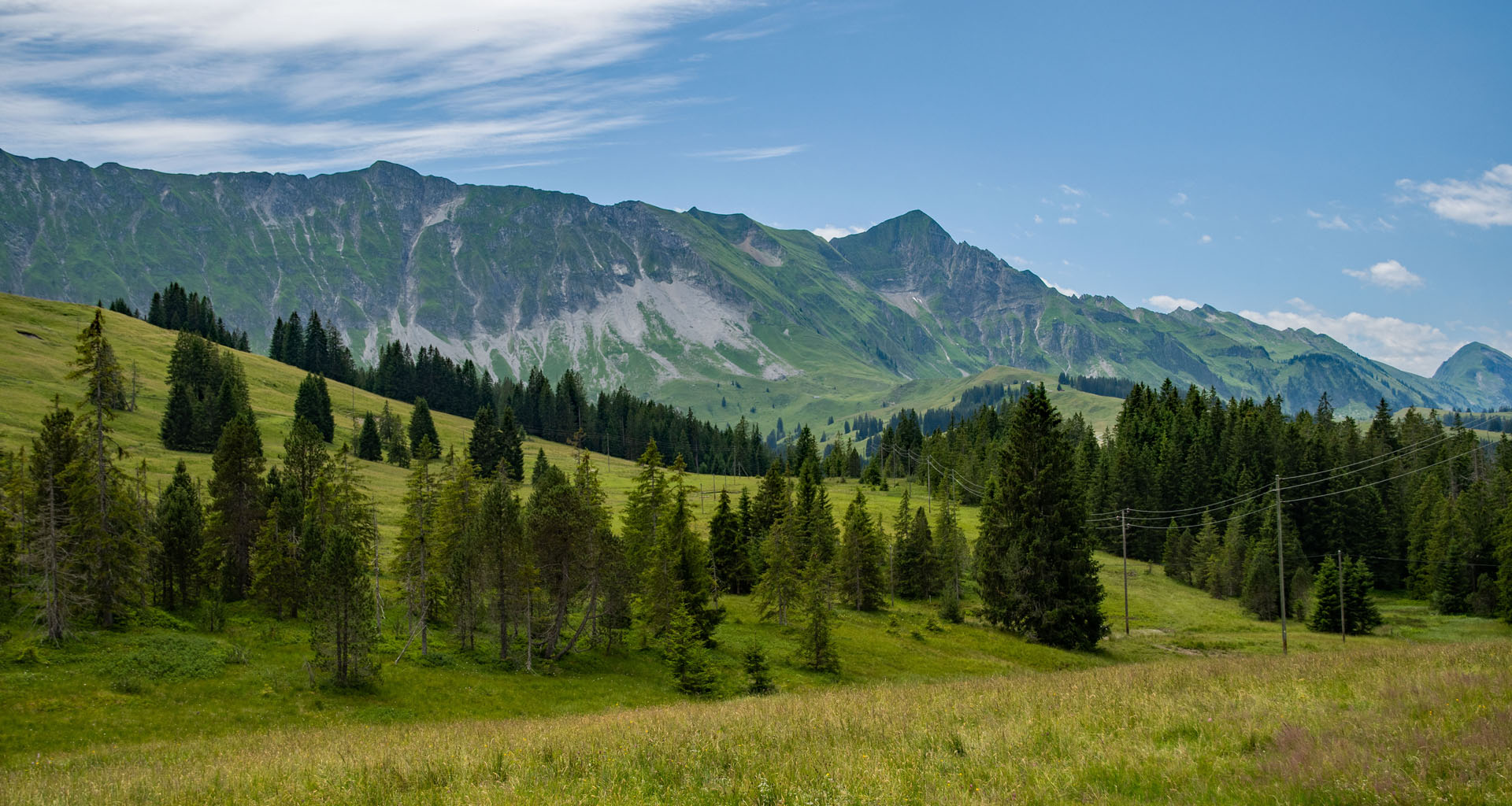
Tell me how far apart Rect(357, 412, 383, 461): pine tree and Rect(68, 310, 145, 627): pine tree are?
7905 centimetres

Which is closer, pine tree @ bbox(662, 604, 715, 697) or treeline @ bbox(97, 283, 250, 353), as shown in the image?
pine tree @ bbox(662, 604, 715, 697)

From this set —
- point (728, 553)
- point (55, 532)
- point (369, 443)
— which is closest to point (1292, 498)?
point (728, 553)

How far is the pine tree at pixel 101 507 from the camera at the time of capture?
43.5m

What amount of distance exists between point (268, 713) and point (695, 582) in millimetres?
26207

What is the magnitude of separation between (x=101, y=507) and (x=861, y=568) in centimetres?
5437

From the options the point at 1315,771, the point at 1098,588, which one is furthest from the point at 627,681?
the point at 1315,771

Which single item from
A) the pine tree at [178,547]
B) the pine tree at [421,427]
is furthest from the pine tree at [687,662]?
the pine tree at [421,427]

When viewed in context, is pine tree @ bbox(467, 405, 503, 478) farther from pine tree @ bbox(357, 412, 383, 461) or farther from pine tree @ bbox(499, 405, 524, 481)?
pine tree @ bbox(357, 412, 383, 461)

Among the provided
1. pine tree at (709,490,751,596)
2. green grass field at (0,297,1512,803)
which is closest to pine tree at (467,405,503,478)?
pine tree at (709,490,751,596)

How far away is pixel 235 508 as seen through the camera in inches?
2194

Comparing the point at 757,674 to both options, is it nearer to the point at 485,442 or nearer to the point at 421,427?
the point at 485,442

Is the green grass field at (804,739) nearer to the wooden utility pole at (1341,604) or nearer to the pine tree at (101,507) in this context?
the pine tree at (101,507)

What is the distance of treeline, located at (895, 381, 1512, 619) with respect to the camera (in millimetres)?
80688

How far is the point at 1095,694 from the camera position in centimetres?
1662
